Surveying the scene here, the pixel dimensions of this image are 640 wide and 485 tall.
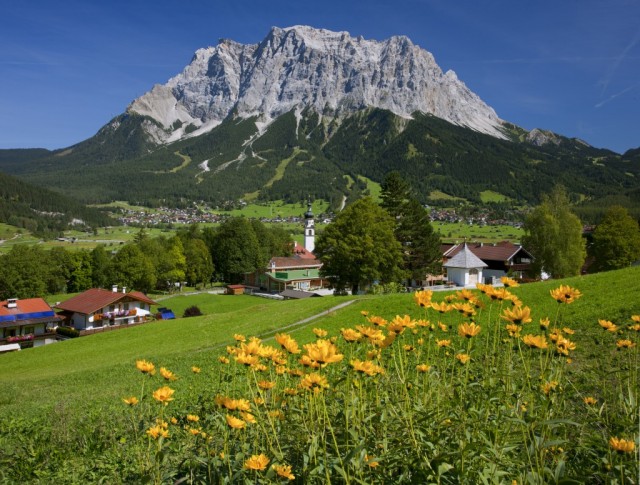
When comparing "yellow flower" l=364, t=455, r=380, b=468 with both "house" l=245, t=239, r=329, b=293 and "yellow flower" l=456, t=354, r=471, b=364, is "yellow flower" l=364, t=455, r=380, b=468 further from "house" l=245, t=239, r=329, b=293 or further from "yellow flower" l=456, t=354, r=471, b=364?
"house" l=245, t=239, r=329, b=293

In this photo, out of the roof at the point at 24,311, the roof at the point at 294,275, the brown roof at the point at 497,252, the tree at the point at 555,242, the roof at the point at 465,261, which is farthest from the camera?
the roof at the point at 294,275

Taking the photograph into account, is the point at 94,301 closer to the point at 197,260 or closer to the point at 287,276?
the point at 197,260

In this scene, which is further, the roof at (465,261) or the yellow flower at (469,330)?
the roof at (465,261)

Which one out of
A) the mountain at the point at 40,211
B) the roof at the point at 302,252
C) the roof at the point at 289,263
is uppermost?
the mountain at the point at 40,211

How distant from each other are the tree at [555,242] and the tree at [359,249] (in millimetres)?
14693

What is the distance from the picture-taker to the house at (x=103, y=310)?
49219 mm

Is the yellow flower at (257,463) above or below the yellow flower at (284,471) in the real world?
above

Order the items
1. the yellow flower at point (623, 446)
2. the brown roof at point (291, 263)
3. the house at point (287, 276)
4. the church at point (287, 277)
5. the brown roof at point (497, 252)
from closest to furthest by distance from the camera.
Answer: the yellow flower at point (623, 446)
the brown roof at point (497, 252)
the church at point (287, 277)
the house at point (287, 276)
the brown roof at point (291, 263)

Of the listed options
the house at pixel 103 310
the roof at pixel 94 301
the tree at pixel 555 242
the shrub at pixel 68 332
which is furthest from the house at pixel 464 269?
the shrub at pixel 68 332

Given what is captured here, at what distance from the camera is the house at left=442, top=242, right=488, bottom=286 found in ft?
155

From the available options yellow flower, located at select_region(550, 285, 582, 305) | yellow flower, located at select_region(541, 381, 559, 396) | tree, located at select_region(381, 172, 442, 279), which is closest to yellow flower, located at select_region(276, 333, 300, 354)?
yellow flower, located at select_region(541, 381, 559, 396)

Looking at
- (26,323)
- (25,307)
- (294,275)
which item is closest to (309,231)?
(294,275)

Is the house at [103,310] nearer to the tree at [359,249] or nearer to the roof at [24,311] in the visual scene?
the roof at [24,311]

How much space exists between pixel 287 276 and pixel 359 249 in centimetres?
4005
